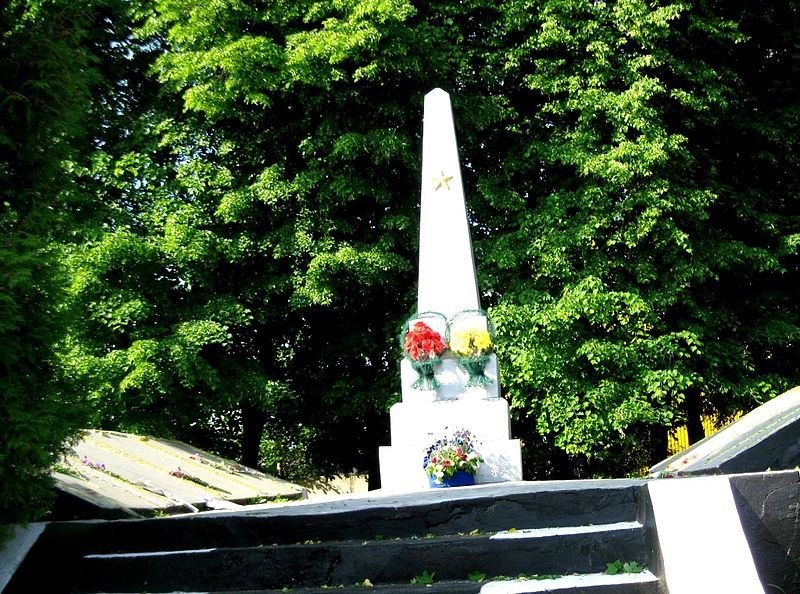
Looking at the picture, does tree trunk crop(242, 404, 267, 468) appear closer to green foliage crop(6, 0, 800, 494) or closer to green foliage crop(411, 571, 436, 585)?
green foliage crop(6, 0, 800, 494)

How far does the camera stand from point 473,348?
936cm

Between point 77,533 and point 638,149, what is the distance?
10625mm

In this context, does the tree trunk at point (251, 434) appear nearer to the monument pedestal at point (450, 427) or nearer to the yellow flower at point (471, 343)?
the monument pedestal at point (450, 427)

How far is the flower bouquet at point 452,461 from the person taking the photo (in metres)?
8.30

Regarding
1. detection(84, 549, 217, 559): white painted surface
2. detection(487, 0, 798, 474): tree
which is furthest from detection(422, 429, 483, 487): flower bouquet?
detection(487, 0, 798, 474): tree

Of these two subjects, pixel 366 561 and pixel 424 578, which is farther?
pixel 366 561

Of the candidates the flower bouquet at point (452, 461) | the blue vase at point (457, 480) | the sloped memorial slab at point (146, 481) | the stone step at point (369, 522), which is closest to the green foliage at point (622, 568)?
the stone step at point (369, 522)

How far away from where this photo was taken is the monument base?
9087 mm

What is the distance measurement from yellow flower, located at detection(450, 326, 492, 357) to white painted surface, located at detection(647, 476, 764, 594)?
192 inches

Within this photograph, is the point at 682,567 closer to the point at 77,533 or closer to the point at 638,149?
the point at 77,533

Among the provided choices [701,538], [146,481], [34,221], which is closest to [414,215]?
[146,481]

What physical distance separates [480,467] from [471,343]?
130 cm

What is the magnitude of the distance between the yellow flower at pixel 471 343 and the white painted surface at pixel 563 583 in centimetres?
501

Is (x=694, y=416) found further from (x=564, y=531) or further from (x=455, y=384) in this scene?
(x=564, y=531)
